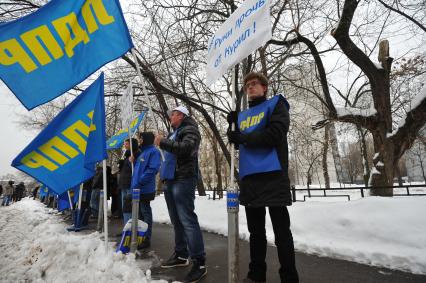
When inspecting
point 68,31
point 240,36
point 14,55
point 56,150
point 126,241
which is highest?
point 68,31

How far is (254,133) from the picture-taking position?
2.49 m

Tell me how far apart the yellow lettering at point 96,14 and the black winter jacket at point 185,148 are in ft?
5.44

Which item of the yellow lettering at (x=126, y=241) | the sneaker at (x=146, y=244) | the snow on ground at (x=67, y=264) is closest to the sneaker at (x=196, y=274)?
the snow on ground at (x=67, y=264)

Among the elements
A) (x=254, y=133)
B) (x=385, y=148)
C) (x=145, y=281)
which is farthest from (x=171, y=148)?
(x=385, y=148)

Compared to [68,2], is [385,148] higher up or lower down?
lower down

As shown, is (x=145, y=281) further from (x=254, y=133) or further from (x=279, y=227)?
(x=254, y=133)

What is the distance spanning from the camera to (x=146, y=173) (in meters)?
4.45

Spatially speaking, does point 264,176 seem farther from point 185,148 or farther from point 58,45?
point 58,45

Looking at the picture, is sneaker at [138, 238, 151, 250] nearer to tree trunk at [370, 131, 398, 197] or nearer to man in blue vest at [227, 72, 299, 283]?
man in blue vest at [227, 72, 299, 283]

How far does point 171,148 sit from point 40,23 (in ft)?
7.30

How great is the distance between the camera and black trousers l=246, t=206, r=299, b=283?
231cm

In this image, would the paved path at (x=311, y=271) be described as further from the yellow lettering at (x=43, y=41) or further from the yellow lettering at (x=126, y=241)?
the yellow lettering at (x=43, y=41)

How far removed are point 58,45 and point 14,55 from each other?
48 cm

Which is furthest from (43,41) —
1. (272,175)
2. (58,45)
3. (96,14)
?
(272,175)
